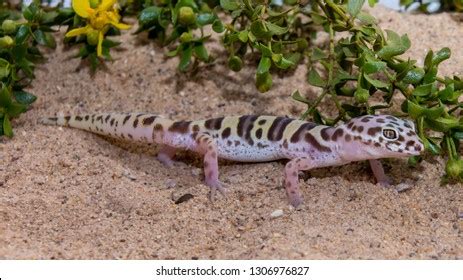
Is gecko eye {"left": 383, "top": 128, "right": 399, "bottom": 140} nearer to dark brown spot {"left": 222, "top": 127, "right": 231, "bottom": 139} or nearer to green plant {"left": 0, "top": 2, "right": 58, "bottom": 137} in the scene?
dark brown spot {"left": 222, "top": 127, "right": 231, "bottom": 139}

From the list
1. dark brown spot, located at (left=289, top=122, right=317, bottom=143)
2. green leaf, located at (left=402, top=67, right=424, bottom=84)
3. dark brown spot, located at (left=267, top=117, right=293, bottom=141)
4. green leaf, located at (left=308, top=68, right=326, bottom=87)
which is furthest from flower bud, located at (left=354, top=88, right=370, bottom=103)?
dark brown spot, located at (left=267, top=117, right=293, bottom=141)

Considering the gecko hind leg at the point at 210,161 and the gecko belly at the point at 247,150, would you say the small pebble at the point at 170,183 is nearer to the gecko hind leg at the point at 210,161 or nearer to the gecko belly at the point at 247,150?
the gecko hind leg at the point at 210,161

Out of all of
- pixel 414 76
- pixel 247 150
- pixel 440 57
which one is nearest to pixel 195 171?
pixel 247 150

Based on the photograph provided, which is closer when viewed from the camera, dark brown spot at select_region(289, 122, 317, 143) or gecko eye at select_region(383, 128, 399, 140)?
gecko eye at select_region(383, 128, 399, 140)

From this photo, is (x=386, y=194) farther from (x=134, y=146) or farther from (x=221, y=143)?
(x=134, y=146)

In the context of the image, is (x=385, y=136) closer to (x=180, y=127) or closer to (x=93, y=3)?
(x=180, y=127)

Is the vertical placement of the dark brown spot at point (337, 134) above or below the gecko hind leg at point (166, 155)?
above

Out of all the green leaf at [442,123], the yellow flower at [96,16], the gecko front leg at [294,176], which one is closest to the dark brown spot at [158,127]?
the yellow flower at [96,16]
